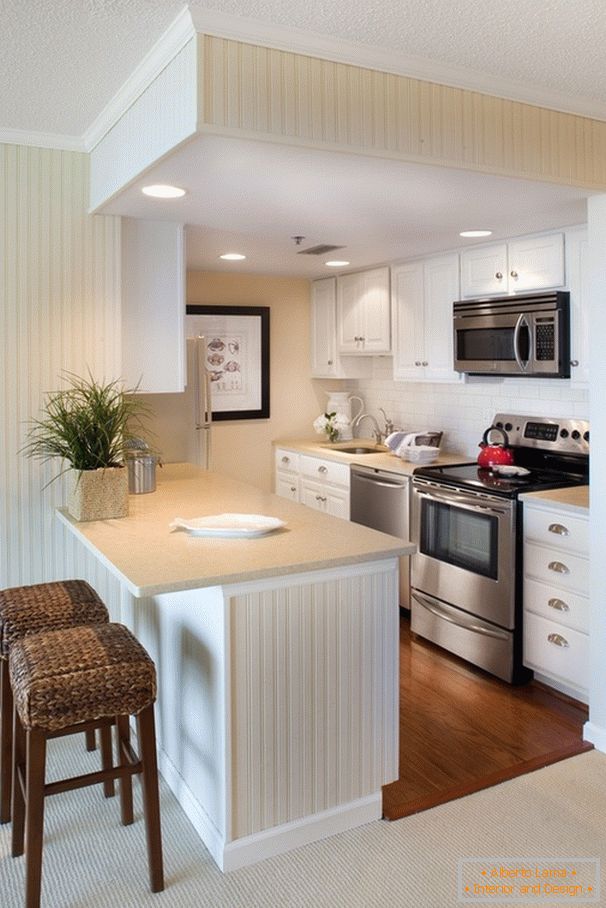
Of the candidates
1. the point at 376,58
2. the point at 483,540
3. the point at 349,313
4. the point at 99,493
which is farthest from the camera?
the point at 349,313

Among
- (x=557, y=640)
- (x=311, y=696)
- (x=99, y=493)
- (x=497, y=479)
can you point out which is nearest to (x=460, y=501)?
(x=497, y=479)

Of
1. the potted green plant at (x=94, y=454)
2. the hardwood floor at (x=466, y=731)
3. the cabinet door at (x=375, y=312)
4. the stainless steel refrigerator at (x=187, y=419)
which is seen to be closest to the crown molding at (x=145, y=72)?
the potted green plant at (x=94, y=454)

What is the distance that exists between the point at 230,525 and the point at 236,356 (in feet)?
10.1

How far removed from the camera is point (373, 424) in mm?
5754

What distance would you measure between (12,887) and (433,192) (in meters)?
2.63

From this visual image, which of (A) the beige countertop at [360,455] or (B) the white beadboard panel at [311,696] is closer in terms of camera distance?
(B) the white beadboard panel at [311,696]

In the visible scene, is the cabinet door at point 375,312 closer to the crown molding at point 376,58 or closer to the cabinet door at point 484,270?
the cabinet door at point 484,270

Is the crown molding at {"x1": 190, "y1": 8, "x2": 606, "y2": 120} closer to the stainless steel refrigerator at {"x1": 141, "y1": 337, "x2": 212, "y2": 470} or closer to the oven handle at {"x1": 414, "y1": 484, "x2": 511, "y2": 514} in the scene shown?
the oven handle at {"x1": 414, "y1": 484, "x2": 511, "y2": 514}

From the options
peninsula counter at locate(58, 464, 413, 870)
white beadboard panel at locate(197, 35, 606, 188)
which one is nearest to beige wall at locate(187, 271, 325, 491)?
peninsula counter at locate(58, 464, 413, 870)

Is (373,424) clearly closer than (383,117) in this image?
No

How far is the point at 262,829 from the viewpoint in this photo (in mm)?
2348

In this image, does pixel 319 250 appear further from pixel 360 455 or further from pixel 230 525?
pixel 230 525

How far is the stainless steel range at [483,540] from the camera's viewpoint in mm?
3621

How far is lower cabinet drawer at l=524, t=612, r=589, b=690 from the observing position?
3.33 m
